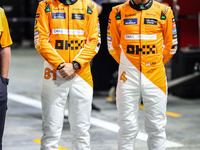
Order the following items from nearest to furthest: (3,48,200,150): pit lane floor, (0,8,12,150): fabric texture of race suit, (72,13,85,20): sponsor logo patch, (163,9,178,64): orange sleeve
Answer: (0,8,12,150): fabric texture of race suit
(72,13,85,20): sponsor logo patch
(163,9,178,64): orange sleeve
(3,48,200,150): pit lane floor

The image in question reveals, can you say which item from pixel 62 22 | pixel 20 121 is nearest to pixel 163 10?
pixel 62 22

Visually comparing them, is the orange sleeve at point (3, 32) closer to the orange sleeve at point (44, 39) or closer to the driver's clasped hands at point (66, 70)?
the orange sleeve at point (44, 39)

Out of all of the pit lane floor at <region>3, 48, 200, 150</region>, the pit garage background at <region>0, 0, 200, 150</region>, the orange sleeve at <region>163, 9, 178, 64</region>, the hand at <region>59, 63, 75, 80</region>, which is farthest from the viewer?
the pit garage background at <region>0, 0, 200, 150</region>

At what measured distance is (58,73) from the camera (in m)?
4.64

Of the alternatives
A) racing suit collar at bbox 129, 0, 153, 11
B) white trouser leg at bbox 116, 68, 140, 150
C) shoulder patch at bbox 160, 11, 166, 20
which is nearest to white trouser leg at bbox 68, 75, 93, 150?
white trouser leg at bbox 116, 68, 140, 150

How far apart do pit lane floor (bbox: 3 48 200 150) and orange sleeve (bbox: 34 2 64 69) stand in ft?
5.62

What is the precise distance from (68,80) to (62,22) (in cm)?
58

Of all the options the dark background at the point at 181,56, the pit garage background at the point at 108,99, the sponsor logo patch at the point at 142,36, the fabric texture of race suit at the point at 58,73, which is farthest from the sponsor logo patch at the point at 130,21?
the dark background at the point at 181,56

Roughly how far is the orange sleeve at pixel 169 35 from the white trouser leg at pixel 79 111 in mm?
980

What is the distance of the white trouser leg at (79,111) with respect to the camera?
15.3ft

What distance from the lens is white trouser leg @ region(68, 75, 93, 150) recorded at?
4.65m

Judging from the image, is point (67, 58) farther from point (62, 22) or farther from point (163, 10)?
point (163, 10)

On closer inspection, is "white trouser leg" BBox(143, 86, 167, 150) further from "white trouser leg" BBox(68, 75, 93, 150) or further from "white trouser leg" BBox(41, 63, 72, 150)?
"white trouser leg" BBox(41, 63, 72, 150)

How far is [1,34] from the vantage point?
13.9ft
